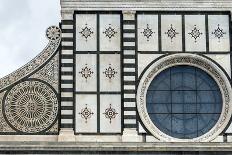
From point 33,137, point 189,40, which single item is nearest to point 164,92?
point 189,40

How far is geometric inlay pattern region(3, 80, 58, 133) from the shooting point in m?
27.5

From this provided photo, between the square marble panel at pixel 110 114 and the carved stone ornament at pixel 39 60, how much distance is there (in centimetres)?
181

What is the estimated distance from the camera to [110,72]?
27.9 m

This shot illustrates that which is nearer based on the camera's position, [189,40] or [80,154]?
[80,154]

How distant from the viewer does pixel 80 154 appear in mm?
26406

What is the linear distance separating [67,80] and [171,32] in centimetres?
303

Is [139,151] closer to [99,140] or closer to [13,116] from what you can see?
[99,140]

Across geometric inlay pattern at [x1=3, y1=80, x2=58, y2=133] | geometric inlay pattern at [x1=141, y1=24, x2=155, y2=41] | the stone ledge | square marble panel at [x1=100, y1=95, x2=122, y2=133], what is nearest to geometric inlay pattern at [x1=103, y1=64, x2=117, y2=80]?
square marble panel at [x1=100, y1=95, x2=122, y2=133]

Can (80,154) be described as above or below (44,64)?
below

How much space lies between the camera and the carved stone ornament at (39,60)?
27797 millimetres

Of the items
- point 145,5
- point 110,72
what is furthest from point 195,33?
point 110,72

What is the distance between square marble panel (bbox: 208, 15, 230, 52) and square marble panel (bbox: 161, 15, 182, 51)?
32.2 inches

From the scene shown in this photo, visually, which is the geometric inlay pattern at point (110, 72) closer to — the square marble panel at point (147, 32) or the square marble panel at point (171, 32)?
the square marble panel at point (147, 32)

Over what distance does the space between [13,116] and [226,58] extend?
576 cm
